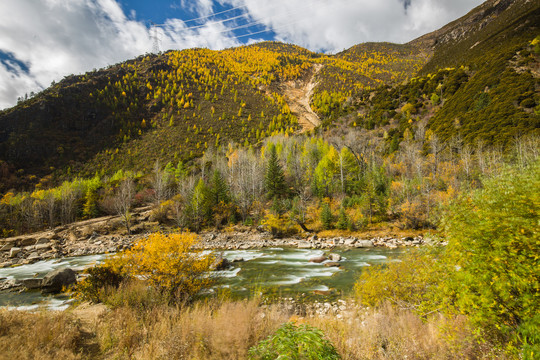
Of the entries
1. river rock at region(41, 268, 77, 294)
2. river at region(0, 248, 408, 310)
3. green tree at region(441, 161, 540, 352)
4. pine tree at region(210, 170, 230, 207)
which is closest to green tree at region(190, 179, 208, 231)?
pine tree at region(210, 170, 230, 207)

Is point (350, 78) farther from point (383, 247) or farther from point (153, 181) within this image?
point (383, 247)

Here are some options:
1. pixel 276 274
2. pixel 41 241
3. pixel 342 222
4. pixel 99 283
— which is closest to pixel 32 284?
pixel 99 283

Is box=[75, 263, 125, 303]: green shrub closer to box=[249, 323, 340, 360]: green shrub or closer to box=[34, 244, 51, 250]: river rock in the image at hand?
box=[249, 323, 340, 360]: green shrub

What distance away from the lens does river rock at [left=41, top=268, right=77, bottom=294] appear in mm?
11984

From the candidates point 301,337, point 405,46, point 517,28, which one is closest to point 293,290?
point 301,337

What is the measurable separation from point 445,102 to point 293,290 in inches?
2536

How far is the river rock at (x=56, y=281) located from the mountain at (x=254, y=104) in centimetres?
5127

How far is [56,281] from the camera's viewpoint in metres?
12.0

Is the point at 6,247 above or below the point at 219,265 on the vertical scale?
above

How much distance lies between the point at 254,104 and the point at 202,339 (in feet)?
386

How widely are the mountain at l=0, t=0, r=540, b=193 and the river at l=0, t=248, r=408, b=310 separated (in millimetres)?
33851

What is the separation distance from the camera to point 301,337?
3434 mm

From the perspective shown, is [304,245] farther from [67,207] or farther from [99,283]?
[67,207]

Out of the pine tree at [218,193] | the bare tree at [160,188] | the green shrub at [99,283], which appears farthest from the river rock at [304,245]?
the bare tree at [160,188]
